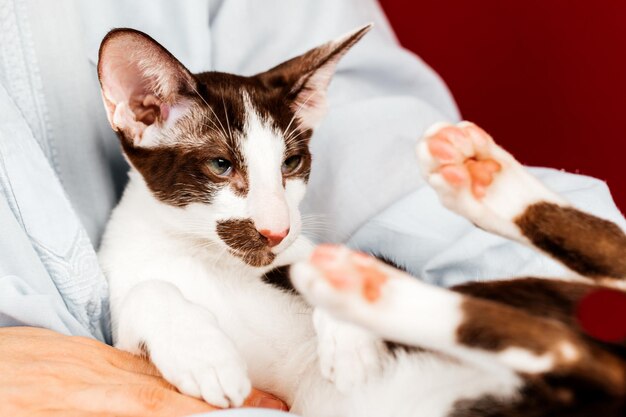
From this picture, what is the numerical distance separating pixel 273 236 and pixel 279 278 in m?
0.16

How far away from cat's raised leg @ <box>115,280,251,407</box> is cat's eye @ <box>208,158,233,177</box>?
0.63 feet

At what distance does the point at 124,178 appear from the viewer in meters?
1.33

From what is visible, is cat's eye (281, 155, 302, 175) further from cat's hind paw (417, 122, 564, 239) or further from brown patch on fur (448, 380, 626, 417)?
brown patch on fur (448, 380, 626, 417)

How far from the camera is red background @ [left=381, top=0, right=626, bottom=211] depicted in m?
1.65

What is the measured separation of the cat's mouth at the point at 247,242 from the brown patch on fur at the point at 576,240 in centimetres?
35

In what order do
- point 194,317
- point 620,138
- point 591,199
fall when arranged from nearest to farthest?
point 194,317
point 591,199
point 620,138

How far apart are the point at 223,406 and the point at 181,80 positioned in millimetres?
490

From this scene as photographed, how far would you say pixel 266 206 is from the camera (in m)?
0.99

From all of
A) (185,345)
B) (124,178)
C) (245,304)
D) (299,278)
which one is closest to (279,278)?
(245,304)

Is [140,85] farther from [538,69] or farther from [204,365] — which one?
[538,69]

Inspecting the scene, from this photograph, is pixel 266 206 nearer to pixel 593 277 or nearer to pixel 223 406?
pixel 223 406

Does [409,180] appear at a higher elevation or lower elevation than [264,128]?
lower

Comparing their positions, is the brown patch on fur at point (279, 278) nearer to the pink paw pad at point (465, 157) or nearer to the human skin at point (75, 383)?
the human skin at point (75, 383)

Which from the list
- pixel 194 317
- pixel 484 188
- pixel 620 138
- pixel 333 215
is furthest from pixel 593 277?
pixel 620 138
